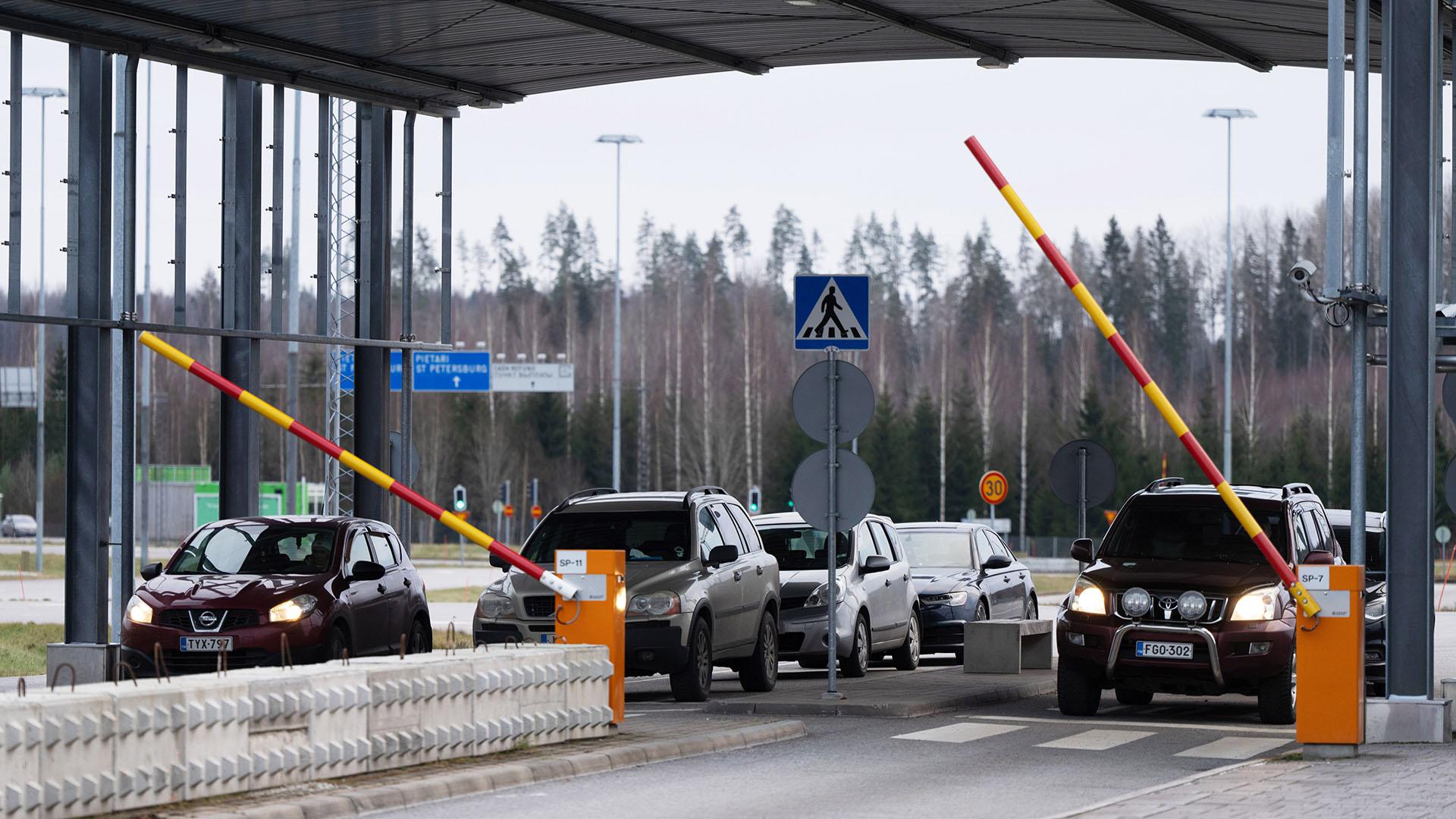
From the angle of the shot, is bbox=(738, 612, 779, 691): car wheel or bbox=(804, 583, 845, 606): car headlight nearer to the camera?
bbox=(738, 612, 779, 691): car wheel

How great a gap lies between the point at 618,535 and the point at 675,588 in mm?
1239

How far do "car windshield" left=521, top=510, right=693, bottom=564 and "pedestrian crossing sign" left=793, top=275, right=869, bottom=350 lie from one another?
6.74 ft

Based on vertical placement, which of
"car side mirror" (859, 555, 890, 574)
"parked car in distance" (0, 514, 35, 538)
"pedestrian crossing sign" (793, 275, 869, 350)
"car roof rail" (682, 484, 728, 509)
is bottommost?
"parked car in distance" (0, 514, 35, 538)

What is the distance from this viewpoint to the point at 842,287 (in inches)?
699

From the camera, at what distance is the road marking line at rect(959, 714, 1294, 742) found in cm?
1568

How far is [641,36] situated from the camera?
1958 cm

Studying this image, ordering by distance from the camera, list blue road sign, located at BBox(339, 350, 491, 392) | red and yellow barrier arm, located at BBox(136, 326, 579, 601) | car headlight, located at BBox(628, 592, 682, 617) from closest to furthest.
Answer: red and yellow barrier arm, located at BBox(136, 326, 579, 601) < car headlight, located at BBox(628, 592, 682, 617) < blue road sign, located at BBox(339, 350, 491, 392)

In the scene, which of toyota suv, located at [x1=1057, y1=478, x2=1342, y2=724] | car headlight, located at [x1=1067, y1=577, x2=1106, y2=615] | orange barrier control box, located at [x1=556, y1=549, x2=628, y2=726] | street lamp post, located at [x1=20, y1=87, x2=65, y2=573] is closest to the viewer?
orange barrier control box, located at [x1=556, y1=549, x2=628, y2=726]

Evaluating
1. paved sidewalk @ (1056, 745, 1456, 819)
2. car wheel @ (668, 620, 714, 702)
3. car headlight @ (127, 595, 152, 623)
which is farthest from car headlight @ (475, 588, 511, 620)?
paved sidewalk @ (1056, 745, 1456, 819)

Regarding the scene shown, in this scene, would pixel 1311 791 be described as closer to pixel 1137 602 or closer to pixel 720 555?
pixel 1137 602

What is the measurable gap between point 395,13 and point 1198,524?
8.40 metres

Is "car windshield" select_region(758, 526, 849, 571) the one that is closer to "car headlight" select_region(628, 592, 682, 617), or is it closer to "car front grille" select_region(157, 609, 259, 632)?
"car headlight" select_region(628, 592, 682, 617)

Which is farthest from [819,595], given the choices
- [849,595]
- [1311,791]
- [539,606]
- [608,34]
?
[1311,791]

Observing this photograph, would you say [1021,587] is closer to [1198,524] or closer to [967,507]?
[1198,524]
